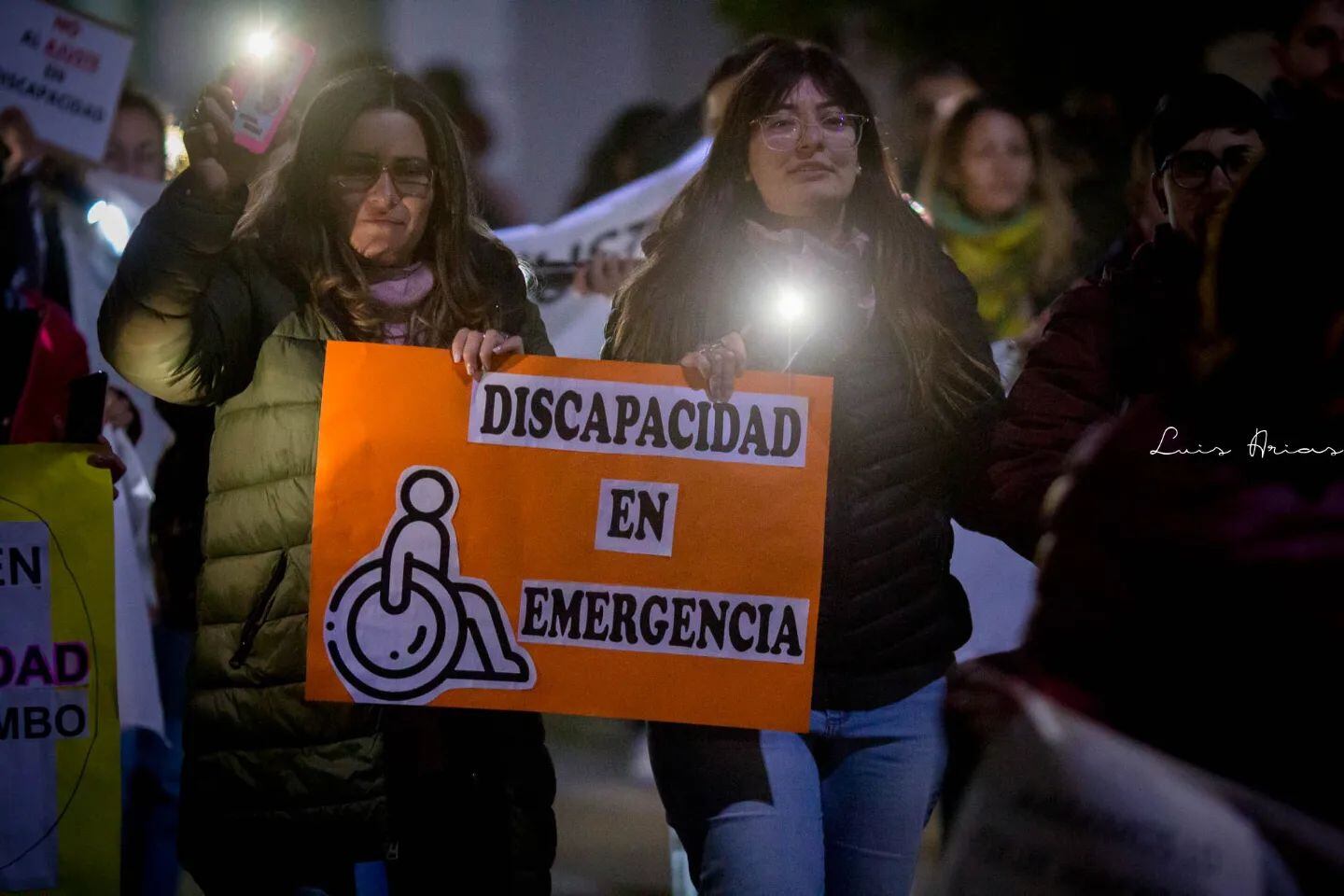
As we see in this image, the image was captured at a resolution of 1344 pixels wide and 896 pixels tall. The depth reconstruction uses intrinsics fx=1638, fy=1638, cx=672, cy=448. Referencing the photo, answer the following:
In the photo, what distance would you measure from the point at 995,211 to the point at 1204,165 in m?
1.99

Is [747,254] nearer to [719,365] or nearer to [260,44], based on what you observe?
[719,365]

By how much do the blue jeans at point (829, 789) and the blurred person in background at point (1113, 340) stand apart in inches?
17.3

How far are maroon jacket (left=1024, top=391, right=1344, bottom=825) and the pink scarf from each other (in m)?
1.63

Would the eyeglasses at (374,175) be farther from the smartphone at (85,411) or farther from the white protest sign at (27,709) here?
the white protest sign at (27,709)

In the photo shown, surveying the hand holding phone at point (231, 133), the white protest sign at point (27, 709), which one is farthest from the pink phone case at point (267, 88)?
the white protest sign at point (27, 709)

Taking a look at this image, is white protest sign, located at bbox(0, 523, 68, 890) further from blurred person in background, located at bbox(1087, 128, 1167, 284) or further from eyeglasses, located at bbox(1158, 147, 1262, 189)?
eyeglasses, located at bbox(1158, 147, 1262, 189)

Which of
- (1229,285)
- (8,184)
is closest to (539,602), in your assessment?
(1229,285)

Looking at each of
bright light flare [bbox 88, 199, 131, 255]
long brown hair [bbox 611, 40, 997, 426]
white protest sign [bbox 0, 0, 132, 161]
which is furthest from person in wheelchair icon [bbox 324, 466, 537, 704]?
white protest sign [bbox 0, 0, 132, 161]

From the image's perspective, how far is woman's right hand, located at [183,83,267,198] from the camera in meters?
3.25

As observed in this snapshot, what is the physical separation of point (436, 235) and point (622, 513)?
0.72 metres

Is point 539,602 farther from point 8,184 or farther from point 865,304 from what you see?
point 8,184

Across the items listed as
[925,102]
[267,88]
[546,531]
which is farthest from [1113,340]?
[925,102]

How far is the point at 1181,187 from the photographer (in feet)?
11.8

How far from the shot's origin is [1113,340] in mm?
3424
